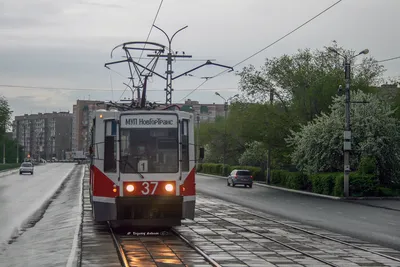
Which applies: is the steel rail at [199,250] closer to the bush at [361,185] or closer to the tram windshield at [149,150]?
the tram windshield at [149,150]

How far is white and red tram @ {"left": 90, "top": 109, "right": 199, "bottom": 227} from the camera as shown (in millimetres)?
17125

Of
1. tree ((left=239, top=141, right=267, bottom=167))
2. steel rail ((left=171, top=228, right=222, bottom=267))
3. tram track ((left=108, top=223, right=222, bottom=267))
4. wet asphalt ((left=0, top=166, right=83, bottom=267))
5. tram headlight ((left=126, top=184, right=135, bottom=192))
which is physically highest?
tree ((left=239, top=141, right=267, bottom=167))

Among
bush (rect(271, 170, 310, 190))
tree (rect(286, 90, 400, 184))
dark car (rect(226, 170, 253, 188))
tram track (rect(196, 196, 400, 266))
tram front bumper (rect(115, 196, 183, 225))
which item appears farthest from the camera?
dark car (rect(226, 170, 253, 188))

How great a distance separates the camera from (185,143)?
58.5ft

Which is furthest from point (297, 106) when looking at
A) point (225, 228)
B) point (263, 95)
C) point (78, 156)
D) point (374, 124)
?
point (78, 156)

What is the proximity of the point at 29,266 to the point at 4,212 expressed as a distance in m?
15.6

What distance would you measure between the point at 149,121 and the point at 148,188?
173 cm

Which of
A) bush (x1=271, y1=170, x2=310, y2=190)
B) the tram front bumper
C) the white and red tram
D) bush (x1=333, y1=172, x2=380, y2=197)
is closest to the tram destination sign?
the white and red tram

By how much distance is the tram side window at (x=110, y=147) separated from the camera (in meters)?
17.4

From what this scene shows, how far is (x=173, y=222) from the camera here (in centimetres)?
1739

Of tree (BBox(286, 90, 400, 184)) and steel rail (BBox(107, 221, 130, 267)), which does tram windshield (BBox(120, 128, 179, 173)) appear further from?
tree (BBox(286, 90, 400, 184))

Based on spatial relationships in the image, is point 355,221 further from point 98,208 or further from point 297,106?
point 297,106

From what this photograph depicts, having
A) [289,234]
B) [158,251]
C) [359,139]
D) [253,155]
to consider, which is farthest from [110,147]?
[253,155]

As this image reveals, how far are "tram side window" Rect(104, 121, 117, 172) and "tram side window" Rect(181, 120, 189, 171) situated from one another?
5.66ft
